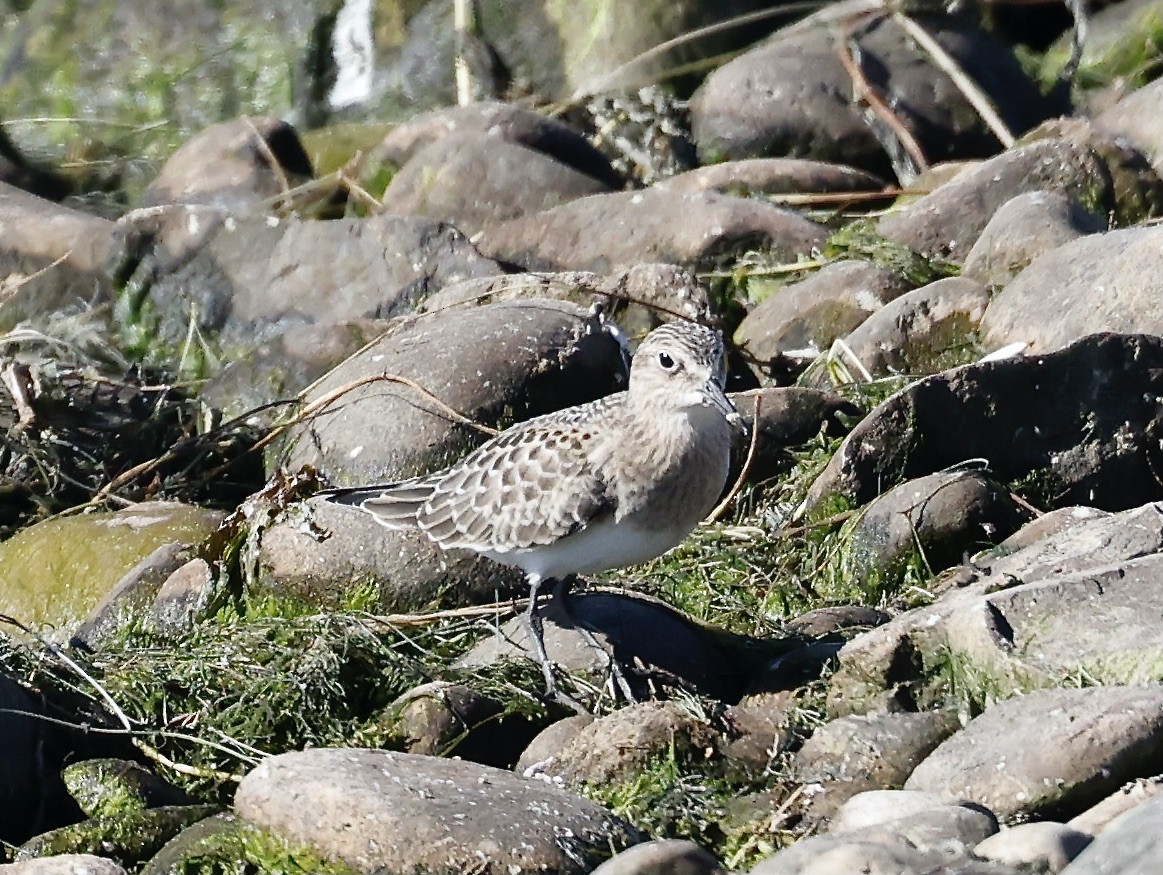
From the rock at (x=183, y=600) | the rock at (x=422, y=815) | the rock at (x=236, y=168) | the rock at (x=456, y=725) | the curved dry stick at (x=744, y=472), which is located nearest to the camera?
the rock at (x=422, y=815)

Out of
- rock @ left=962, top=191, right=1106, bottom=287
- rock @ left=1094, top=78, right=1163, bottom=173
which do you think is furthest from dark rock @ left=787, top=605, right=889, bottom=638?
rock @ left=1094, top=78, right=1163, bottom=173

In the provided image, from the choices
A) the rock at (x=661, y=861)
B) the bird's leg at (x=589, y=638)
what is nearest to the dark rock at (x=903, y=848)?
the rock at (x=661, y=861)

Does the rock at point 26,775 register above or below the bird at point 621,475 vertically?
below

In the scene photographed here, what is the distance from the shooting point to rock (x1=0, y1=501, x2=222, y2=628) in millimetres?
7984

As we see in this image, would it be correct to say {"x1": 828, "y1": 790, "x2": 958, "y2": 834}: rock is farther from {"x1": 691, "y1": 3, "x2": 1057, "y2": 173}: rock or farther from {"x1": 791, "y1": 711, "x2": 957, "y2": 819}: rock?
{"x1": 691, "y1": 3, "x2": 1057, "y2": 173}: rock

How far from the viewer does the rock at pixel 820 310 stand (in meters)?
8.95

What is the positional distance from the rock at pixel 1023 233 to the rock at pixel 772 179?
7.29 feet

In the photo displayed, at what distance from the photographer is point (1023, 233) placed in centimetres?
888

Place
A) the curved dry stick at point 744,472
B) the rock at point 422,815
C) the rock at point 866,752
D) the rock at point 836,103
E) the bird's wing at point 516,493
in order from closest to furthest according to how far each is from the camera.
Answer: the rock at point 422,815 < the rock at point 866,752 < the bird's wing at point 516,493 < the curved dry stick at point 744,472 < the rock at point 836,103

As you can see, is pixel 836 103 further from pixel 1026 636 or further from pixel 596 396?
pixel 1026 636

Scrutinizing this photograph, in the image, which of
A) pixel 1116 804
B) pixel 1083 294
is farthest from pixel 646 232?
pixel 1116 804

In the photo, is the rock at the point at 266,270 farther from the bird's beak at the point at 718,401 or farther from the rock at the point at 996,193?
the bird's beak at the point at 718,401

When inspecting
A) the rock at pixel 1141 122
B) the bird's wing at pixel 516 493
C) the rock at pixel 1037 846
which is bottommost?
the rock at pixel 1037 846

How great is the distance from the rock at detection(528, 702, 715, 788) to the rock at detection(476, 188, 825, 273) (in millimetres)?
4812
